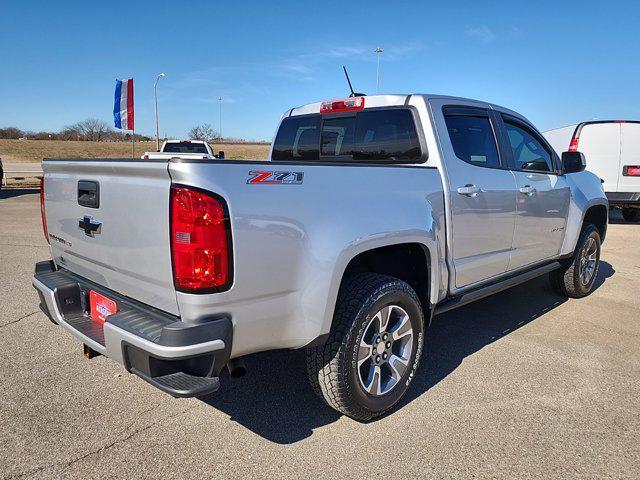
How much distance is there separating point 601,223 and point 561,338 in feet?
7.33

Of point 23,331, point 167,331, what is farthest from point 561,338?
point 23,331

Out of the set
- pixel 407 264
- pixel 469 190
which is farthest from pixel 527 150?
pixel 407 264

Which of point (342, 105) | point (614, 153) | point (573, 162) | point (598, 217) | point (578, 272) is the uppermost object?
point (614, 153)

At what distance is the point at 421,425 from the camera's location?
9.42 ft

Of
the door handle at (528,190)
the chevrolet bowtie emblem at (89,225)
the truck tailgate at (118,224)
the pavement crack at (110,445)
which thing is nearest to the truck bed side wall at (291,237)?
the truck tailgate at (118,224)

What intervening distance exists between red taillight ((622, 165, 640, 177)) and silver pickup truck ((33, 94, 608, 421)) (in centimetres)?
763

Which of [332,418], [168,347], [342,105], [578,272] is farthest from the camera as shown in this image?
[578,272]

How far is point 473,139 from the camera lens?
3.73 m

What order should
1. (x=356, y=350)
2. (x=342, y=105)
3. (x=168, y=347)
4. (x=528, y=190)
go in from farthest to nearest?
(x=528, y=190)
(x=342, y=105)
(x=356, y=350)
(x=168, y=347)

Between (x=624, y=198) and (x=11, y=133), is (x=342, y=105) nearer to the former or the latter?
(x=624, y=198)

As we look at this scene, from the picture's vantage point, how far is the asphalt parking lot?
2.47 metres

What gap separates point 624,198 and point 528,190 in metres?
7.97

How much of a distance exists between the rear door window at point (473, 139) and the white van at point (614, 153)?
7894 millimetres

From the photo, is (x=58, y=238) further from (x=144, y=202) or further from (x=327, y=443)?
(x=327, y=443)
